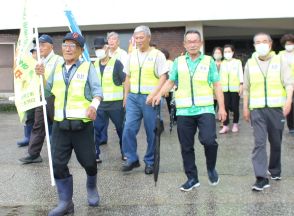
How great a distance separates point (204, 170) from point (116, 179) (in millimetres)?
1242

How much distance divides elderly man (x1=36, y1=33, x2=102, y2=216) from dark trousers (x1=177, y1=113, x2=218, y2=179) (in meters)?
1.15

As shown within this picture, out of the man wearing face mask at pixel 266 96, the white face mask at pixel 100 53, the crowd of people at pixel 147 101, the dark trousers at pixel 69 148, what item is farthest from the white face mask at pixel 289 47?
the dark trousers at pixel 69 148

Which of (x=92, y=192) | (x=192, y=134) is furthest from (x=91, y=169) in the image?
(x=192, y=134)

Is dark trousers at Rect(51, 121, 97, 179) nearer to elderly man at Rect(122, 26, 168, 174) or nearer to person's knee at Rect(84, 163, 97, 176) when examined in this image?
person's knee at Rect(84, 163, 97, 176)

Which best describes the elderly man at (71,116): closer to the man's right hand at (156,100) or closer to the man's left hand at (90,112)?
the man's left hand at (90,112)

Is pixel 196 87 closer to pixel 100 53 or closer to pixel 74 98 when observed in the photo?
pixel 74 98

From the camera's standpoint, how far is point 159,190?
18.7 feet

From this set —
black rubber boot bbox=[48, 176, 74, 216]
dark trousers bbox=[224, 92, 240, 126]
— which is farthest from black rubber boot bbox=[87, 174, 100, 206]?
dark trousers bbox=[224, 92, 240, 126]

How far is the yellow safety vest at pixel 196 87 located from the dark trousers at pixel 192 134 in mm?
169

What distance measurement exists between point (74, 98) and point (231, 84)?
567 centimetres

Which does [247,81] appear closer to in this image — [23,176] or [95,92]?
[95,92]

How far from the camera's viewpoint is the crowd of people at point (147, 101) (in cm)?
500

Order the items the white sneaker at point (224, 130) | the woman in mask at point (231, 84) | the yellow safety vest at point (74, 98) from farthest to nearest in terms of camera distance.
Result: the woman in mask at point (231, 84)
the white sneaker at point (224, 130)
the yellow safety vest at point (74, 98)

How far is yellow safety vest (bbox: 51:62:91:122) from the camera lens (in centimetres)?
495
